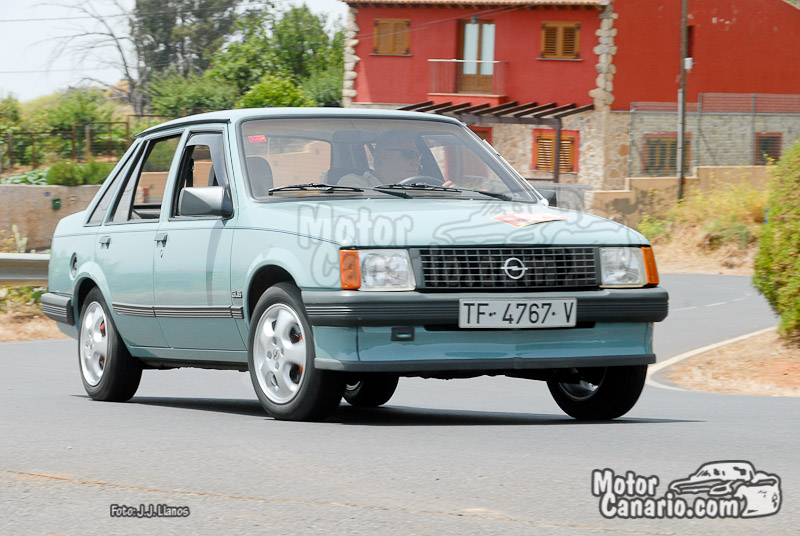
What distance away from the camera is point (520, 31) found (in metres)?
46.0

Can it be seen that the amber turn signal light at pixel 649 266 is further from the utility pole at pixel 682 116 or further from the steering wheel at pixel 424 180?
the utility pole at pixel 682 116

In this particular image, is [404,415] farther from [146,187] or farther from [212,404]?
[146,187]

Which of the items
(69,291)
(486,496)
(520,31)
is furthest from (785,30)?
(486,496)

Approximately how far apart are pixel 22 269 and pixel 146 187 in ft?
24.5

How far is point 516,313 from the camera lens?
664 centimetres

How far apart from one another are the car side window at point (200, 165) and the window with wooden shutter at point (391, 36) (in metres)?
40.4

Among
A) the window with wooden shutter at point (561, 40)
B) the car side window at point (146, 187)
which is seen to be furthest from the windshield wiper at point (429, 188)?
the window with wooden shutter at point (561, 40)

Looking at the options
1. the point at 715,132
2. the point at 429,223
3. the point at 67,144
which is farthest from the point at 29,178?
the point at 429,223

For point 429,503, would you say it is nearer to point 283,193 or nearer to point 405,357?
point 405,357

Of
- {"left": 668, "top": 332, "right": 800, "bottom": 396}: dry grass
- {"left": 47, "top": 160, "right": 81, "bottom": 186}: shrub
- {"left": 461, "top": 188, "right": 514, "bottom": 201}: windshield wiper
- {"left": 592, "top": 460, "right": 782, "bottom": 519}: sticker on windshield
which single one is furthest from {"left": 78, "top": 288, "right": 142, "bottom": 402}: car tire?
{"left": 47, "top": 160, "right": 81, "bottom": 186}: shrub

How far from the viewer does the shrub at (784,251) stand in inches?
474

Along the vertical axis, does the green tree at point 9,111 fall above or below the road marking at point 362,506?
above

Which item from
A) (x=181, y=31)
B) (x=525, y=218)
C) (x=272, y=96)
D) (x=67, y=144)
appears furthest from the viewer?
(x=181, y=31)

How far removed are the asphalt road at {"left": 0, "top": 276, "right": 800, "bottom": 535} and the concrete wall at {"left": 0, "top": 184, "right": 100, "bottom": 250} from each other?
3063cm
